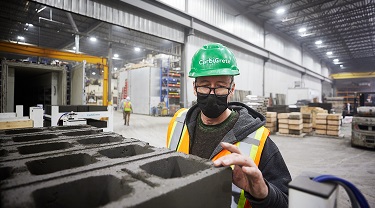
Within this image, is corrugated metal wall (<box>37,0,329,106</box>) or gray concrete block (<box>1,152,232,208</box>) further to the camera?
corrugated metal wall (<box>37,0,329,106</box>)

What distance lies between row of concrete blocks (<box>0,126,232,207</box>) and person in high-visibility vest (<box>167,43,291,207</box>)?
0.58 meters

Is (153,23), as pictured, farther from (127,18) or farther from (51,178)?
(51,178)

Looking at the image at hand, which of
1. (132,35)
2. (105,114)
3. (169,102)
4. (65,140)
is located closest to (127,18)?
(105,114)

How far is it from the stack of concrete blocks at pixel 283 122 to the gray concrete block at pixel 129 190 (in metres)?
10.2

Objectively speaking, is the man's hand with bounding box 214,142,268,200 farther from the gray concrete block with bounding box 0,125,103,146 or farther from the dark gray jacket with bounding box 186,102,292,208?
the gray concrete block with bounding box 0,125,103,146

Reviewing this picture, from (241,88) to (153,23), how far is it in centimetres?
807

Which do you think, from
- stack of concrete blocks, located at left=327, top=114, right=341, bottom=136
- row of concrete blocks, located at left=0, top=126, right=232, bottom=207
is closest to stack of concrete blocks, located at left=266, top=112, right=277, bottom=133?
stack of concrete blocks, located at left=327, top=114, right=341, bottom=136

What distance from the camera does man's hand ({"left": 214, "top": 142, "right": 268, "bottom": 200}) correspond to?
858 millimetres

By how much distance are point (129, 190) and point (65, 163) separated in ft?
1.74

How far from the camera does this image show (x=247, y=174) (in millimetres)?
934

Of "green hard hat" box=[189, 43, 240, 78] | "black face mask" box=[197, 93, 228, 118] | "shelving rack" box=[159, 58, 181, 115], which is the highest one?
"shelving rack" box=[159, 58, 181, 115]

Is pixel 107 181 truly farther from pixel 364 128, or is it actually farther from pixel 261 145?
pixel 364 128

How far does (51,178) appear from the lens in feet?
2.21

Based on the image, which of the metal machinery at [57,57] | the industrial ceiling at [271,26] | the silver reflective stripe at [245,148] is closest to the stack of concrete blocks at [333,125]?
the industrial ceiling at [271,26]
